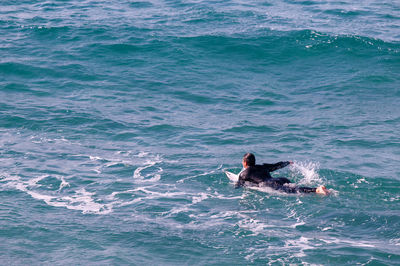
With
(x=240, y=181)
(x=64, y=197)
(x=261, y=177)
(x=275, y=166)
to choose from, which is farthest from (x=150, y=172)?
(x=275, y=166)

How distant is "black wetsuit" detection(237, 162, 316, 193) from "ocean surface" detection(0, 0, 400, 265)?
1.14 feet

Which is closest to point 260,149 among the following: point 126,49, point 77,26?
point 126,49

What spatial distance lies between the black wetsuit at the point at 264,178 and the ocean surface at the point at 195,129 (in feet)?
1.14

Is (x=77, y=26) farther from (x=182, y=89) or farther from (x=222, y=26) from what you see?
(x=182, y=89)

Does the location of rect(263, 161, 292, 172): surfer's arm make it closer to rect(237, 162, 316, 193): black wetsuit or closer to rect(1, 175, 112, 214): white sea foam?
rect(237, 162, 316, 193): black wetsuit

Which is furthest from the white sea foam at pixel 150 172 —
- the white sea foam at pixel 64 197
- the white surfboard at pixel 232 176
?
the white surfboard at pixel 232 176

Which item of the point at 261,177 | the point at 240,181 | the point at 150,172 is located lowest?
the point at 150,172

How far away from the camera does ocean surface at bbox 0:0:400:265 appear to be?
53.2ft

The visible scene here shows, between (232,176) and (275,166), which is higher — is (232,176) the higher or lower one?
the lower one

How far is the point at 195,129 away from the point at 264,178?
6.61m

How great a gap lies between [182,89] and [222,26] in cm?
1034

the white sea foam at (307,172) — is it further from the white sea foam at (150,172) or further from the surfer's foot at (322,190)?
the white sea foam at (150,172)

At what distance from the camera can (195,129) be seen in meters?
25.4

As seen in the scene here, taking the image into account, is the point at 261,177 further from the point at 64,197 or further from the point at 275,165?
the point at 64,197
